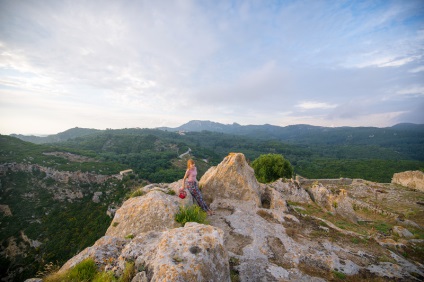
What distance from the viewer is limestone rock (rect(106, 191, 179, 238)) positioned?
882cm

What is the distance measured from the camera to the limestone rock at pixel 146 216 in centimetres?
882

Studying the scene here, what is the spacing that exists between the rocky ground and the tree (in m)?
23.6

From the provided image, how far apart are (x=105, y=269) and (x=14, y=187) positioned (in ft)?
237

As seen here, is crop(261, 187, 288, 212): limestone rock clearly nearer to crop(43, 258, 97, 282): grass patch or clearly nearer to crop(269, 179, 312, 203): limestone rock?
crop(269, 179, 312, 203): limestone rock

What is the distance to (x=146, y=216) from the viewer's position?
30.5 feet

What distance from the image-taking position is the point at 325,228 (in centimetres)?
1167

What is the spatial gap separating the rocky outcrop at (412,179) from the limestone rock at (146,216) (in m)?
43.0

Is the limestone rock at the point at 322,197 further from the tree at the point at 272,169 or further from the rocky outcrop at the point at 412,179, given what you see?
the rocky outcrop at the point at 412,179

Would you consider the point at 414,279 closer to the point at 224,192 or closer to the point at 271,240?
the point at 271,240

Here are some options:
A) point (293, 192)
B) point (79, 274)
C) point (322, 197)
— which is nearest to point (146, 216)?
point (79, 274)

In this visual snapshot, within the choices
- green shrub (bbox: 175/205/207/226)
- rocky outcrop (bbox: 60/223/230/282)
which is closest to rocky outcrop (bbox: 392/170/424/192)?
green shrub (bbox: 175/205/207/226)

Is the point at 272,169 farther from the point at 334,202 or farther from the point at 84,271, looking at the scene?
the point at 84,271

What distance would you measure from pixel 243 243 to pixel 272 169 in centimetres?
3589

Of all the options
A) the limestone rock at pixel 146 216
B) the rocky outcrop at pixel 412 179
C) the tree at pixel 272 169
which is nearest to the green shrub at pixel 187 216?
the limestone rock at pixel 146 216
